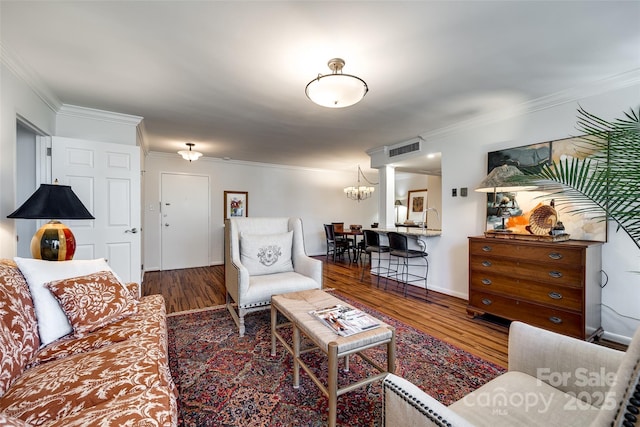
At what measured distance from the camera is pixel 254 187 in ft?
21.0

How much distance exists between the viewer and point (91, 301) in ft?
5.14

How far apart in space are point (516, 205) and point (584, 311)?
3.98 ft

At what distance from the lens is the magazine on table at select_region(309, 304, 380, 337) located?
1540 millimetres

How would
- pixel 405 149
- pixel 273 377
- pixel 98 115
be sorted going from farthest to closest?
pixel 405 149 → pixel 98 115 → pixel 273 377

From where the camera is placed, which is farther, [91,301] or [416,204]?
[416,204]

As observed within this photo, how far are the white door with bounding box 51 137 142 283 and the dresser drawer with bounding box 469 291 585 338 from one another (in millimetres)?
4042

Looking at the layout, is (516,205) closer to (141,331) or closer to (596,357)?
(596,357)

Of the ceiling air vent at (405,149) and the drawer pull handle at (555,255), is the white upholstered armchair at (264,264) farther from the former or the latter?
the ceiling air vent at (405,149)

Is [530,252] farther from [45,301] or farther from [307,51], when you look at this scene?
[45,301]

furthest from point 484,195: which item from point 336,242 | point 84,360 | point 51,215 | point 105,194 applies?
point 105,194

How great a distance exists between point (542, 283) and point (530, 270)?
14 cm

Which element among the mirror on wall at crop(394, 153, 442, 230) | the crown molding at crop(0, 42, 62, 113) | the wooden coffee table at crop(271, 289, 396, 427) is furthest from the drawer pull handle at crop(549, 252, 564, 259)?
the crown molding at crop(0, 42, 62, 113)

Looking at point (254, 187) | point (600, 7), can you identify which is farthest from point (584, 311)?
point (254, 187)

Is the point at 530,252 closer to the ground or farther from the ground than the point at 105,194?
closer to the ground
